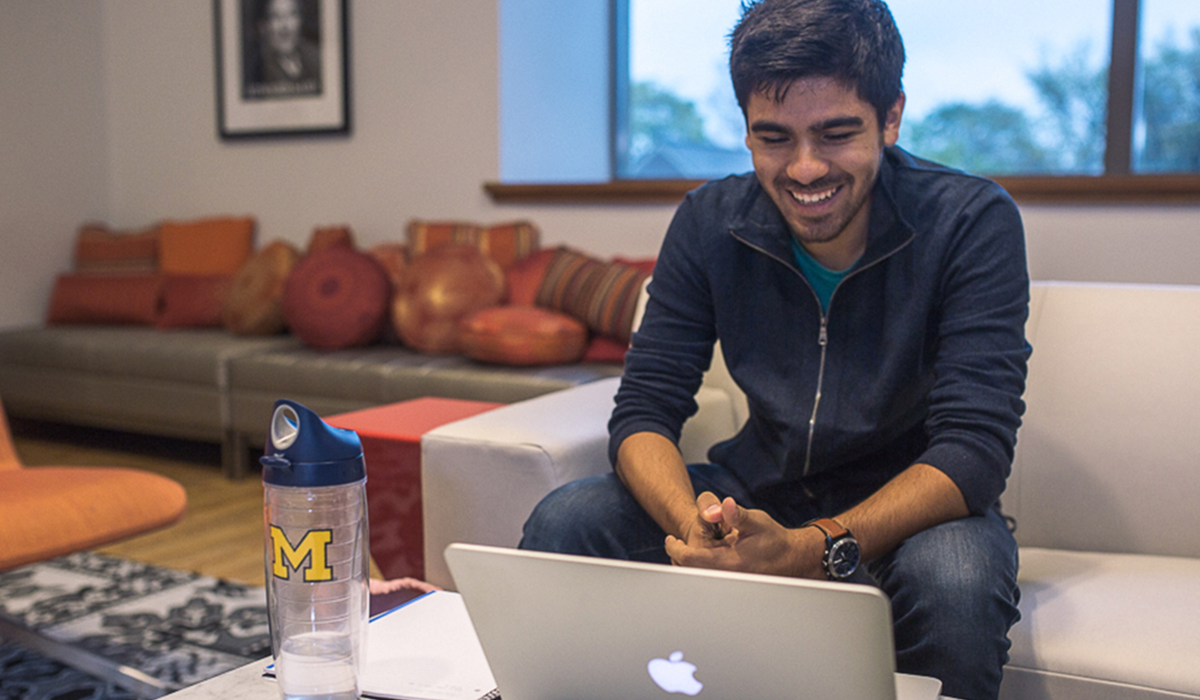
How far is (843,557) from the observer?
3.64ft

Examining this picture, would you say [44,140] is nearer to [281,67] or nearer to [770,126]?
[281,67]

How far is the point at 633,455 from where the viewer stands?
1.34m

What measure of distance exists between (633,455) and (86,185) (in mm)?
4406

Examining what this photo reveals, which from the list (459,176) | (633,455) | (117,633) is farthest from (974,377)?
(459,176)

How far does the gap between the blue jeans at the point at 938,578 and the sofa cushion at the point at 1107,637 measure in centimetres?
8

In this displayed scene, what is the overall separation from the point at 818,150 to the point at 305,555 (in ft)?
2.58

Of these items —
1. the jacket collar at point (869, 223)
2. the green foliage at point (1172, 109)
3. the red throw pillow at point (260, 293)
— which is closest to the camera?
the jacket collar at point (869, 223)

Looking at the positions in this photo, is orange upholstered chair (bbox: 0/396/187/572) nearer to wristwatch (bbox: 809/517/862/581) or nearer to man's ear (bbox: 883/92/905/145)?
wristwatch (bbox: 809/517/862/581)

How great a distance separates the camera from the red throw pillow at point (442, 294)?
3373 millimetres

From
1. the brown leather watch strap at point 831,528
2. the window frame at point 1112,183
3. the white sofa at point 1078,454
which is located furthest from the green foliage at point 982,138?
the brown leather watch strap at point 831,528

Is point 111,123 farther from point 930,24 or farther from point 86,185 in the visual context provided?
point 930,24

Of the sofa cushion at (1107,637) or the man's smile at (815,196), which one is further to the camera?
the man's smile at (815,196)

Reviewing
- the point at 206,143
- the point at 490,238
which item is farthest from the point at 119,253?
the point at 490,238

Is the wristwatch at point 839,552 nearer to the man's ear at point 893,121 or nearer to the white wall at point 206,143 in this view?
the man's ear at point 893,121
